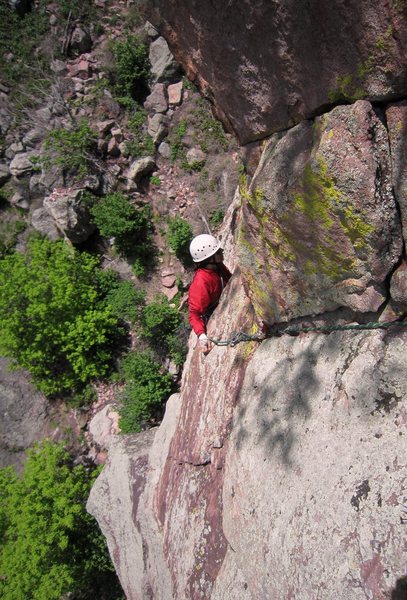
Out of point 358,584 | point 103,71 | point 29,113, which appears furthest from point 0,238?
point 358,584

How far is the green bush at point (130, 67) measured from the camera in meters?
9.35

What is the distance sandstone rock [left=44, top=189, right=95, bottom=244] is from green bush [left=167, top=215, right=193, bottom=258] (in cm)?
214

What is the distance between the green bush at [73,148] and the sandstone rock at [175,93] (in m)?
1.98

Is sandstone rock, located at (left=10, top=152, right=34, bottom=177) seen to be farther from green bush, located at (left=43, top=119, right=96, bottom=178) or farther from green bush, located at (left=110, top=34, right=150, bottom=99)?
green bush, located at (left=110, top=34, right=150, bottom=99)

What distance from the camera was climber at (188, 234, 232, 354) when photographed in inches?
187

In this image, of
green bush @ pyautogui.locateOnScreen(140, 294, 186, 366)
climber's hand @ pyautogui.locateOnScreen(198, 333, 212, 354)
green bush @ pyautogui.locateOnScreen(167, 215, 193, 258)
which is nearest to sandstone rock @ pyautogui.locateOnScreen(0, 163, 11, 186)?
Answer: green bush @ pyautogui.locateOnScreen(167, 215, 193, 258)

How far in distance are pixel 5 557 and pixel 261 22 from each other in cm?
904

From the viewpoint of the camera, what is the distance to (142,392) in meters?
8.02

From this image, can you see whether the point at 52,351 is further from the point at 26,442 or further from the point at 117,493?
the point at 117,493

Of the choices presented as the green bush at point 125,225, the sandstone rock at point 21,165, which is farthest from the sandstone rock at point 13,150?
the green bush at point 125,225

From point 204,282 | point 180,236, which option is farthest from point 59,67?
point 204,282

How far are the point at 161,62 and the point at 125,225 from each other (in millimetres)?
3947

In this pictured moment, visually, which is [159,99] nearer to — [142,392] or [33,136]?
[33,136]

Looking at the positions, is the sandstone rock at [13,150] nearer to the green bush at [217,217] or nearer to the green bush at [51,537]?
the green bush at [217,217]
